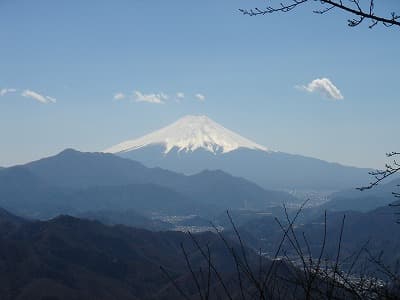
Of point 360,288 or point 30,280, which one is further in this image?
point 30,280

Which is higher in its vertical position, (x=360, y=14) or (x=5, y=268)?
(x=360, y=14)

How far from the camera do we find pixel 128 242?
4254 inches

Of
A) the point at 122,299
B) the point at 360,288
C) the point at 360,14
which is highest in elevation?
the point at 360,14

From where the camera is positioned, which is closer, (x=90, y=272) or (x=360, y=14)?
(x=360, y=14)

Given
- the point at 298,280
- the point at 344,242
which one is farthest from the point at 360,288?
the point at 344,242

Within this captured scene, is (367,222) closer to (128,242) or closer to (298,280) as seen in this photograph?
(128,242)

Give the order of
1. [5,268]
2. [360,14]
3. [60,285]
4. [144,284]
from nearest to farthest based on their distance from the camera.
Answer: [360,14], [60,285], [5,268], [144,284]

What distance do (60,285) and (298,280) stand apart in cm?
7055

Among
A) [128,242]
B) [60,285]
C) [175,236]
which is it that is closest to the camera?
[60,285]

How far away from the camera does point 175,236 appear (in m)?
128

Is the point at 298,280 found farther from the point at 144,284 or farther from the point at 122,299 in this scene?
the point at 144,284

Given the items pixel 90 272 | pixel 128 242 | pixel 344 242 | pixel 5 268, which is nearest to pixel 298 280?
pixel 5 268

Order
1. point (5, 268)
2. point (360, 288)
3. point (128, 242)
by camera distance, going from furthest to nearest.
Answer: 1. point (128, 242)
2. point (5, 268)
3. point (360, 288)

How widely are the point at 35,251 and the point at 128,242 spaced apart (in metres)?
27.3
